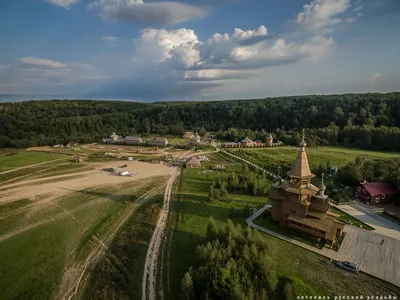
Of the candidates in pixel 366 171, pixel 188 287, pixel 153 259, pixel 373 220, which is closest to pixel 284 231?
pixel 373 220

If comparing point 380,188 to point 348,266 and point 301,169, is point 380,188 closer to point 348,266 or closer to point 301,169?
point 301,169

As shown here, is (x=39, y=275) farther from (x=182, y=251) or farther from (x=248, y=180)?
(x=248, y=180)

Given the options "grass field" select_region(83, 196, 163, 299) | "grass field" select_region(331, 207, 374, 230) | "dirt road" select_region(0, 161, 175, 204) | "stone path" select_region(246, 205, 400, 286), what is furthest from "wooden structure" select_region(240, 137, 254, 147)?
"stone path" select_region(246, 205, 400, 286)

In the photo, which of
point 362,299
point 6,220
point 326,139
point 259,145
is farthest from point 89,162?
point 326,139

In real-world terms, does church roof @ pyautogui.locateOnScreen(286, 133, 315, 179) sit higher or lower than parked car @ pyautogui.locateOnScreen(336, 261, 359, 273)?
higher

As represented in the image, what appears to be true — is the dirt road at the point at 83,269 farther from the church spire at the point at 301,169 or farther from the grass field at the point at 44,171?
the grass field at the point at 44,171

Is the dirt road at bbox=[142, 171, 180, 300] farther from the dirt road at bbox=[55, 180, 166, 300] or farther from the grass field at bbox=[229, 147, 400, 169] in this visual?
the grass field at bbox=[229, 147, 400, 169]

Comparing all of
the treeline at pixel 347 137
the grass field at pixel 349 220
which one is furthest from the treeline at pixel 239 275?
the treeline at pixel 347 137
